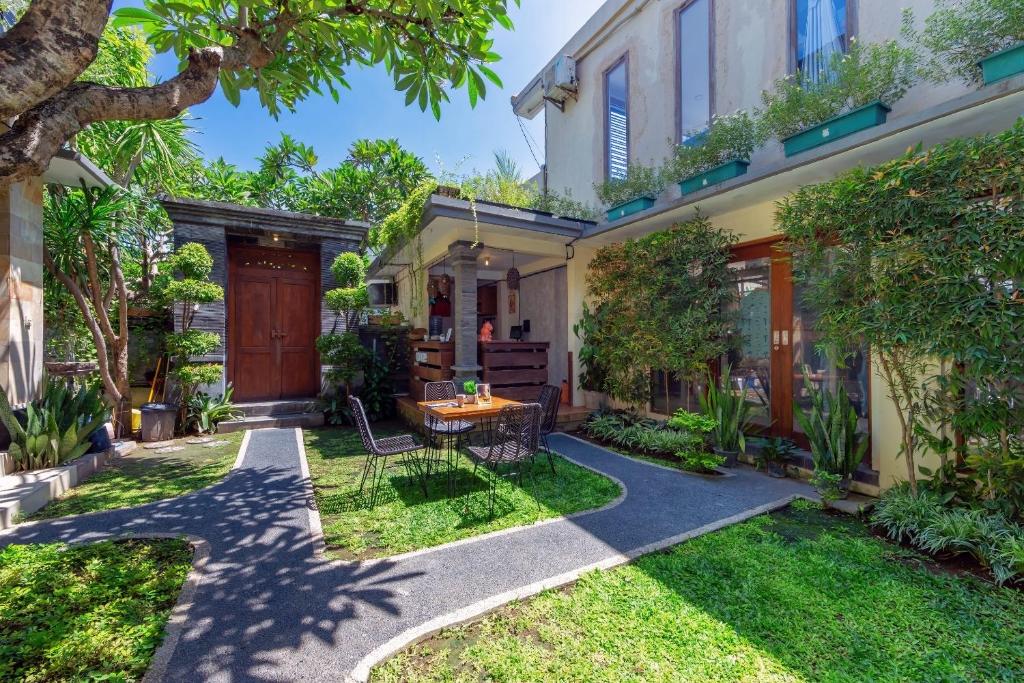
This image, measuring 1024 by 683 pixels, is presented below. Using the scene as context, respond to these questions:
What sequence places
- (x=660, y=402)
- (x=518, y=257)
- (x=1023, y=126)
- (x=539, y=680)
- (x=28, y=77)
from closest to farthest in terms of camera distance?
(x=28, y=77), (x=539, y=680), (x=1023, y=126), (x=660, y=402), (x=518, y=257)

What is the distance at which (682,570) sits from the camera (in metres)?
2.93

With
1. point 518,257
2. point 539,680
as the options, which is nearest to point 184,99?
point 539,680

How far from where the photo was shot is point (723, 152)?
18.3ft

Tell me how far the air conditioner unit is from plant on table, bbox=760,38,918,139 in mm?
5772

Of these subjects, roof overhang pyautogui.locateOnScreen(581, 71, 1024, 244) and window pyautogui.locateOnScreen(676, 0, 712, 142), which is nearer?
roof overhang pyautogui.locateOnScreen(581, 71, 1024, 244)

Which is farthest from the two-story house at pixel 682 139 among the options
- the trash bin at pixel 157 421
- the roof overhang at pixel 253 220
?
the trash bin at pixel 157 421

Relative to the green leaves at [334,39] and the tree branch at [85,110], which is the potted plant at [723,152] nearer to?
the green leaves at [334,39]

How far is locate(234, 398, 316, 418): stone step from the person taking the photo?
791cm

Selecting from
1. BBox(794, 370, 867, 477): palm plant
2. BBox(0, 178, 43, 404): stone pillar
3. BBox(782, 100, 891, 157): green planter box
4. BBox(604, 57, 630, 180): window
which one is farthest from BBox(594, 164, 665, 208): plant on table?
BBox(0, 178, 43, 404): stone pillar

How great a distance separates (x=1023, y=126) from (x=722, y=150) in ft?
9.75

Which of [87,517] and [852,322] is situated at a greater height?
[852,322]

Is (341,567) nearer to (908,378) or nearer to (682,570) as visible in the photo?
(682,570)

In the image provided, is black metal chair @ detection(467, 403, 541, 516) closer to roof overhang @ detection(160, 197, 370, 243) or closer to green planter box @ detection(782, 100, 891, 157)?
green planter box @ detection(782, 100, 891, 157)

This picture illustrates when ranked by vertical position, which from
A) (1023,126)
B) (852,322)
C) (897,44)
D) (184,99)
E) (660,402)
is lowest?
(660,402)
